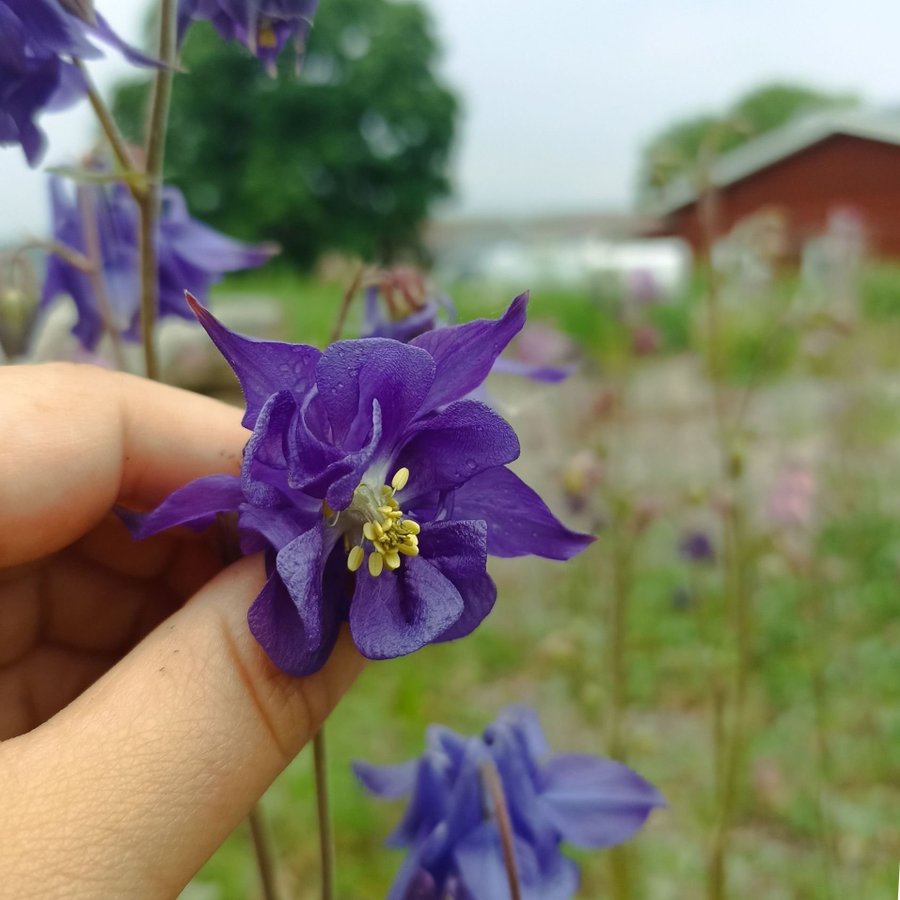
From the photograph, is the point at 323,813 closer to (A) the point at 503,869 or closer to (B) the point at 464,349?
(A) the point at 503,869

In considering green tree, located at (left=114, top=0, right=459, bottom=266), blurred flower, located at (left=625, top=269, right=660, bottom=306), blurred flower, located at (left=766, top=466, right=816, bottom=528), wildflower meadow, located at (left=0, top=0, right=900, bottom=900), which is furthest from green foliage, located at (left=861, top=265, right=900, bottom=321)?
green tree, located at (left=114, top=0, right=459, bottom=266)

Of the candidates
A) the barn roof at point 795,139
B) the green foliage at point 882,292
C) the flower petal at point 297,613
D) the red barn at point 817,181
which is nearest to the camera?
the flower petal at point 297,613

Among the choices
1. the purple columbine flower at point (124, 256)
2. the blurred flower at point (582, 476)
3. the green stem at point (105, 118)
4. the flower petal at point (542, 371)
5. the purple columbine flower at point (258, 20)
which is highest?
the purple columbine flower at point (258, 20)

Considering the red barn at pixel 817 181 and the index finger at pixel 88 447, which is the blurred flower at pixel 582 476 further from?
the red barn at pixel 817 181

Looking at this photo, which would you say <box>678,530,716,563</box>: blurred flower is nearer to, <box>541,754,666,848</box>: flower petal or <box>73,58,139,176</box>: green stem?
<box>541,754,666,848</box>: flower petal

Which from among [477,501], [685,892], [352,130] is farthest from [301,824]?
[352,130]

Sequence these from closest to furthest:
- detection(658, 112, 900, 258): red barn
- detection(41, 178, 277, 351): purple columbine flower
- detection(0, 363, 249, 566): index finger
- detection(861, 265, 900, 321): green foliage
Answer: detection(0, 363, 249, 566): index finger, detection(41, 178, 277, 351): purple columbine flower, detection(658, 112, 900, 258): red barn, detection(861, 265, 900, 321): green foliage

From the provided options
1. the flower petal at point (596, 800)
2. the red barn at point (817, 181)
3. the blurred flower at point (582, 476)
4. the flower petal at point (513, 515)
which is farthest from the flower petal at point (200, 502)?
the red barn at point (817, 181)
